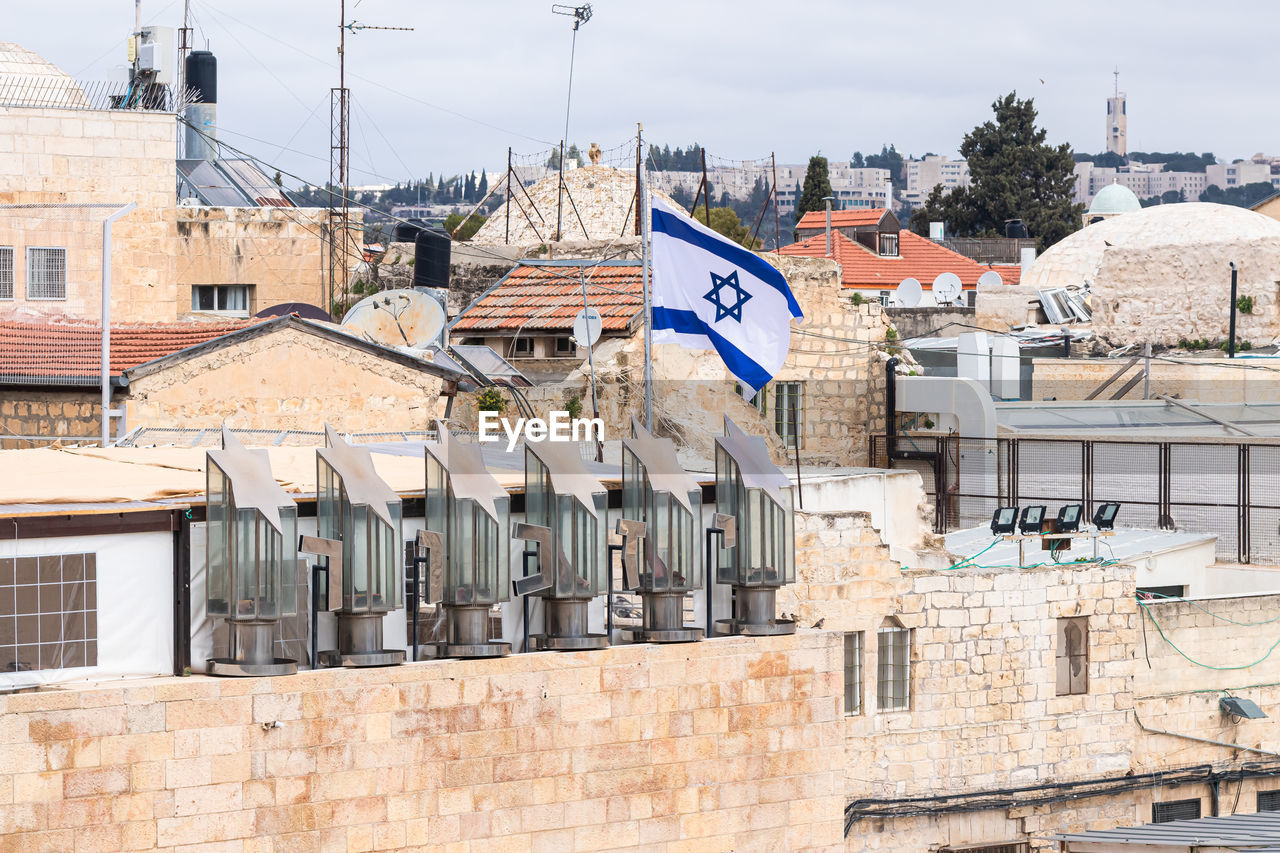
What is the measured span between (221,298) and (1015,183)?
202 ft

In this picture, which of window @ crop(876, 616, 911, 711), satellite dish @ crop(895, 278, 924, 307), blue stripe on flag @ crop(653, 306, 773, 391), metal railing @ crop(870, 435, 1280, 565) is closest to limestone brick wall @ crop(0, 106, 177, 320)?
metal railing @ crop(870, 435, 1280, 565)

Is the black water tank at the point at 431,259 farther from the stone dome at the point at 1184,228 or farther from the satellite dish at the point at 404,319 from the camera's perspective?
the stone dome at the point at 1184,228

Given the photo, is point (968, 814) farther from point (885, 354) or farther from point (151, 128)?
point (151, 128)

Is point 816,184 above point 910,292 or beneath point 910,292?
above

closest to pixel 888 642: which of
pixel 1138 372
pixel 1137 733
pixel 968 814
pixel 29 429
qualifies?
pixel 968 814

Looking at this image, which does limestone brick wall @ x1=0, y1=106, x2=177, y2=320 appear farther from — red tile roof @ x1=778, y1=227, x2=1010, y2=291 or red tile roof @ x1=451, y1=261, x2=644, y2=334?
red tile roof @ x1=778, y1=227, x2=1010, y2=291

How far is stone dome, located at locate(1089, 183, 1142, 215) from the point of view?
81.3 m

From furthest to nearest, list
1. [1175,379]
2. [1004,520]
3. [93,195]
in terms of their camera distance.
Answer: [1175,379]
[93,195]
[1004,520]

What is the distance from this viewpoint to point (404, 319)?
22078 millimetres

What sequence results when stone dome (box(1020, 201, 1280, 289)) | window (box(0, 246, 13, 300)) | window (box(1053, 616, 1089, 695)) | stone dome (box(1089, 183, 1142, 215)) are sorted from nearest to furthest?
window (box(1053, 616, 1089, 695))
window (box(0, 246, 13, 300))
stone dome (box(1020, 201, 1280, 289))
stone dome (box(1089, 183, 1142, 215))

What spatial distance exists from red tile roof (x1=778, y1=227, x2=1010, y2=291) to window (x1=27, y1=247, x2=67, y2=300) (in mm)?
28843

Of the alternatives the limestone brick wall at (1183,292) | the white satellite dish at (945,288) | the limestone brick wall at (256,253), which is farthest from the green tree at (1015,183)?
the limestone brick wall at (256,253)

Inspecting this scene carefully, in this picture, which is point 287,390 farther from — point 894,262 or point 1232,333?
point 894,262

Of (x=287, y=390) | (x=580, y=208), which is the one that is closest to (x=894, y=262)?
(x=580, y=208)
